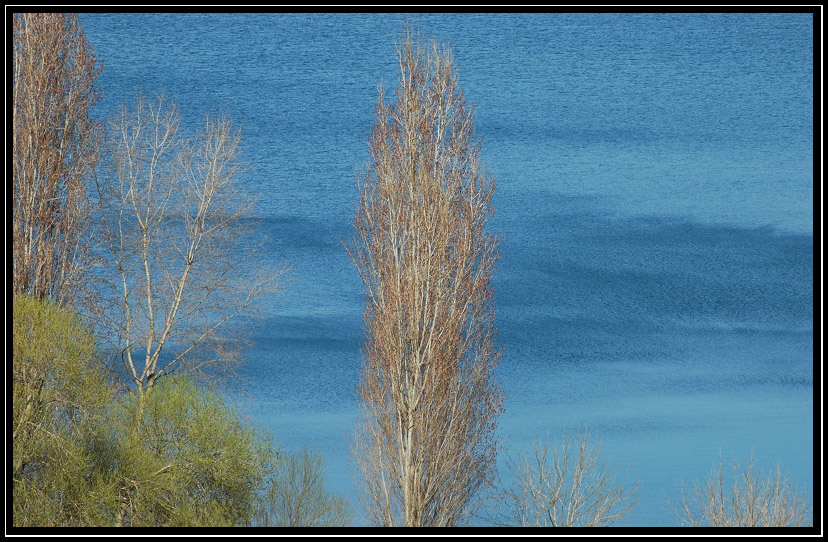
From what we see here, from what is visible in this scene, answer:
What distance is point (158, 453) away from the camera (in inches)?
616

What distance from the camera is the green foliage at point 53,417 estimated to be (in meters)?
13.0

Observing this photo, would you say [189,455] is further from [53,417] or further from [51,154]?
[51,154]

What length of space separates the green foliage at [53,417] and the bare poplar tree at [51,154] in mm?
809

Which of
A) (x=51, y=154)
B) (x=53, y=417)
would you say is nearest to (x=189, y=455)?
(x=53, y=417)

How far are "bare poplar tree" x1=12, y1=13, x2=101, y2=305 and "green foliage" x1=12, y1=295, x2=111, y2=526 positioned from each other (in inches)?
31.9

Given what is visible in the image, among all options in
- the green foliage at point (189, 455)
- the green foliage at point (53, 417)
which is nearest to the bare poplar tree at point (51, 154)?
the green foliage at point (53, 417)

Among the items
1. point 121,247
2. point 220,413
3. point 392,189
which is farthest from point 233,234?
point 392,189

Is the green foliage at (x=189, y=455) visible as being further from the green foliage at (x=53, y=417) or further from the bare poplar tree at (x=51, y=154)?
the bare poplar tree at (x=51, y=154)

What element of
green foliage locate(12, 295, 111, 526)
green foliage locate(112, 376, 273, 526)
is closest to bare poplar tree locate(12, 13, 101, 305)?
green foliage locate(12, 295, 111, 526)

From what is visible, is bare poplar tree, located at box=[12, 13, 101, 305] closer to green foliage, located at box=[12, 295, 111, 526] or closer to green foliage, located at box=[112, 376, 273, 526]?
green foliage, located at box=[12, 295, 111, 526]
